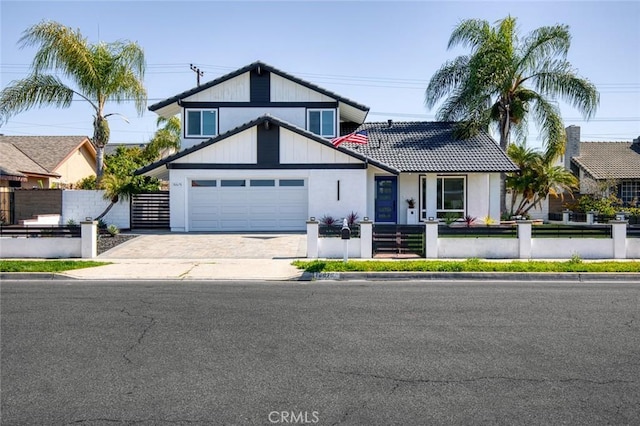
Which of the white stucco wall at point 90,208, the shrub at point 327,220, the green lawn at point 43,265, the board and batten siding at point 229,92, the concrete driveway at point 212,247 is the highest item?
the board and batten siding at point 229,92

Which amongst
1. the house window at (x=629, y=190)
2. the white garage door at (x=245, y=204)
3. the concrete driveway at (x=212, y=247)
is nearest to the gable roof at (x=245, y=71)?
the white garage door at (x=245, y=204)

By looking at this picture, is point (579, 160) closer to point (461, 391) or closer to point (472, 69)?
point (472, 69)

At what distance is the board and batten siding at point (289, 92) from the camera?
26.2 meters

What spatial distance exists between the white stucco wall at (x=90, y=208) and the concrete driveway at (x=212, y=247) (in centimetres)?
300

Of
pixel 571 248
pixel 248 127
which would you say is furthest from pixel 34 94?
pixel 571 248

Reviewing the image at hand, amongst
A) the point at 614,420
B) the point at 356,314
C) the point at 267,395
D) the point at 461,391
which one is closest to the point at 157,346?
the point at 267,395

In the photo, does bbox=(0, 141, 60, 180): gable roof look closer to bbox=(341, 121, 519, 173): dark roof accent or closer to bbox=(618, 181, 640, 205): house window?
bbox=(341, 121, 519, 173): dark roof accent

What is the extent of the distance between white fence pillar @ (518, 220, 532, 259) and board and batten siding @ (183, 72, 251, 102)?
49.8 ft

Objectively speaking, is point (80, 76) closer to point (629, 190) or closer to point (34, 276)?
point (34, 276)

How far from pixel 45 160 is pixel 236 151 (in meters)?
17.9

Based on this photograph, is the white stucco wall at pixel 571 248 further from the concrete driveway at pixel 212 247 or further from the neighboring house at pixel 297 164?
the neighboring house at pixel 297 164

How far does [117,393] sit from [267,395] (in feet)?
4.96

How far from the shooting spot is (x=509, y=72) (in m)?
26.5

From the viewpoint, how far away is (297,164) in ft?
76.3
